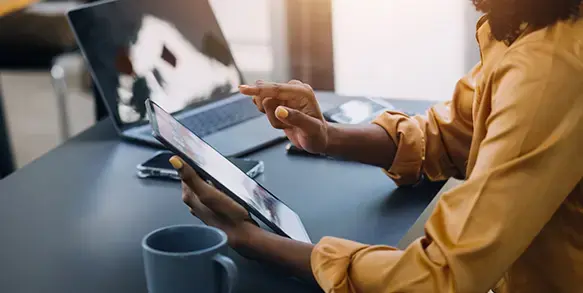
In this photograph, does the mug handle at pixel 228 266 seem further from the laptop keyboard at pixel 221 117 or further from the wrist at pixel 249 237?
the laptop keyboard at pixel 221 117

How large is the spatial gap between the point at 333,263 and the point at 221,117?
0.66m

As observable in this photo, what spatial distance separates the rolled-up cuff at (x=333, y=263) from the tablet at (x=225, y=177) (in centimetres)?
10

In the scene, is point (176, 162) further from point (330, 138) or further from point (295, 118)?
point (330, 138)

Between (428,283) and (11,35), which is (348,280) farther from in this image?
(11,35)

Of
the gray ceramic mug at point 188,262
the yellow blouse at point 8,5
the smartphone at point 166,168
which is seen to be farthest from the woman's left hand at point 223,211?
the yellow blouse at point 8,5

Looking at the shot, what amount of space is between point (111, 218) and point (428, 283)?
491 mm

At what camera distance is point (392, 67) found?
223 cm

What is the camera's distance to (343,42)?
225 cm

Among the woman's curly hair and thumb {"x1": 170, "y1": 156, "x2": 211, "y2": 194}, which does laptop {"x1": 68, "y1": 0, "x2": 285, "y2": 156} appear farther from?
the woman's curly hair

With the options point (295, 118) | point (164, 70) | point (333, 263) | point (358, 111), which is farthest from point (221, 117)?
point (333, 263)

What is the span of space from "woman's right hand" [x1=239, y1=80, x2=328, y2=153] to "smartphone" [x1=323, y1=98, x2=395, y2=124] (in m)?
0.21

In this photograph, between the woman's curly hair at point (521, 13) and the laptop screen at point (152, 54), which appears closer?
the woman's curly hair at point (521, 13)

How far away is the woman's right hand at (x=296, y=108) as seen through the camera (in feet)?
3.56

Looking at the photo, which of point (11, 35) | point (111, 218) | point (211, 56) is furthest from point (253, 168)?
point (11, 35)
